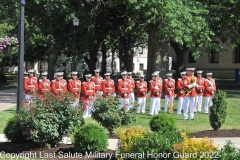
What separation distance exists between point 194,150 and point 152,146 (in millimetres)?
840

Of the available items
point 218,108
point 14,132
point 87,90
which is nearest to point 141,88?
point 87,90

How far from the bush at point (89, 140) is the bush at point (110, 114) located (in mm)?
1818

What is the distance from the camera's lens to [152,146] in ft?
24.3

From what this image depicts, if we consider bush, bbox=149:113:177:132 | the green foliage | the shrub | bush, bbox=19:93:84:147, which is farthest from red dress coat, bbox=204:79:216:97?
the green foliage

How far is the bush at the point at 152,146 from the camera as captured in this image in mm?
7223

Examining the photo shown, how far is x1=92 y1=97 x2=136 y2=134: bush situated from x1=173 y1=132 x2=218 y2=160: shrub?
4.32 m

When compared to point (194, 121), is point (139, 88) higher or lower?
higher

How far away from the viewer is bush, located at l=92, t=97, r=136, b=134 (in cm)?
1124

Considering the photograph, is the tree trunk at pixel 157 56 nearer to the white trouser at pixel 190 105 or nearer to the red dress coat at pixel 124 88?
the red dress coat at pixel 124 88

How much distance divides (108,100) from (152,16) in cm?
1117

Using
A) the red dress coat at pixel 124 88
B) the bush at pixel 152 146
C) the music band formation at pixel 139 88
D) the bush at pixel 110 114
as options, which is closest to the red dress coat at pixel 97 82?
the music band formation at pixel 139 88

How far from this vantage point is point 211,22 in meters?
24.9

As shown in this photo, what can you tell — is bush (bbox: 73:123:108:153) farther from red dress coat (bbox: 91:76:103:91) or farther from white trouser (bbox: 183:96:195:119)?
red dress coat (bbox: 91:76:103:91)

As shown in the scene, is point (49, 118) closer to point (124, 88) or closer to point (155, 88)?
point (124, 88)
